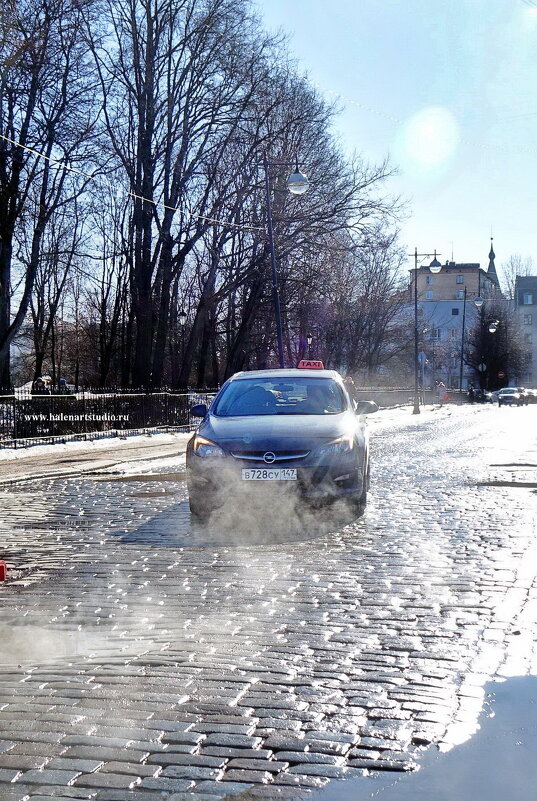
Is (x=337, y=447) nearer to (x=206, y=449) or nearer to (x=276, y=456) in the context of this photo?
(x=276, y=456)

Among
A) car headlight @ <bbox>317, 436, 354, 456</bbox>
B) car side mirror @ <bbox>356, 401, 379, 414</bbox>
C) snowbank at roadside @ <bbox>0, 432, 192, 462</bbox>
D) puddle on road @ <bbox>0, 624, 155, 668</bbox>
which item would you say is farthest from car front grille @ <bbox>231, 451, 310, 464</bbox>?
snowbank at roadside @ <bbox>0, 432, 192, 462</bbox>

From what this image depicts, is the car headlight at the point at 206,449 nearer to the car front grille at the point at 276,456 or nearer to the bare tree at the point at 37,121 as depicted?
the car front grille at the point at 276,456

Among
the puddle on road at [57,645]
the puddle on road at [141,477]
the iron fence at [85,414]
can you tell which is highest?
the iron fence at [85,414]

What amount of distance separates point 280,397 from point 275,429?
139cm

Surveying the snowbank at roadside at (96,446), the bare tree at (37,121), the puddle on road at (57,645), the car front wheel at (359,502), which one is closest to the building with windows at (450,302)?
the bare tree at (37,121)

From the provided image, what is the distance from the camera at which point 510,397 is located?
81.5 metres

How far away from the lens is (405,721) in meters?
4.04

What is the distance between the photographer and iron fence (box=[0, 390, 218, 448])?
76.8 feet

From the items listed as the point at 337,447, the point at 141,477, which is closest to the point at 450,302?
the point at 141,477

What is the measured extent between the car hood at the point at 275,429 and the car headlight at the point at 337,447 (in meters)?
0.06

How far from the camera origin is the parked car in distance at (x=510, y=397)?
8094 cm

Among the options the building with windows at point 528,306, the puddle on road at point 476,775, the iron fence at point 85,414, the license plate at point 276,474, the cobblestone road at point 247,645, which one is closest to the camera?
the puddle on road at point 476,775

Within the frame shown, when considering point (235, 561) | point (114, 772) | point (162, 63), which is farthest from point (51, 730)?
point (162, 63)

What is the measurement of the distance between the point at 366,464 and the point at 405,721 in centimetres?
727
